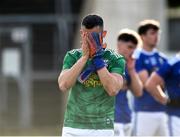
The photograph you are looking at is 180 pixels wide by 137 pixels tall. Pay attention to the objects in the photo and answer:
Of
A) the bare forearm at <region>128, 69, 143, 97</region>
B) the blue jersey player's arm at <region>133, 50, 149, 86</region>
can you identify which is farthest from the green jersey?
the blue jersey player's arm at <region>133, 50, 149, 86</region>

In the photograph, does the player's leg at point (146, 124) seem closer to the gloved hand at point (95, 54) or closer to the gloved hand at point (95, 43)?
the gloved hand at point (95, 54)

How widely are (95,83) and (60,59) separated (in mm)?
13705

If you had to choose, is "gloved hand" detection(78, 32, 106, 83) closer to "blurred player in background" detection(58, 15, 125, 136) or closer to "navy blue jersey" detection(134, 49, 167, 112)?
"blurred player in background" detection(58, 15, 125, 136)

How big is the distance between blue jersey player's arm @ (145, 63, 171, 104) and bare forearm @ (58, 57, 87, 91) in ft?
7.30

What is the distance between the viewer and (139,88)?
9.24m

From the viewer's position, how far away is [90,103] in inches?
266

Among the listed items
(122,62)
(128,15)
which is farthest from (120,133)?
(128,15)

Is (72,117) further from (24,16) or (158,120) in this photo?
(24,16)

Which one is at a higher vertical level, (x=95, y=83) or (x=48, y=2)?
Result: (x=48, y=2)

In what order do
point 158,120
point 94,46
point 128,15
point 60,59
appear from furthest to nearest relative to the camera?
point 60,59 → point 128,15 → point 158,120 → point 94,46

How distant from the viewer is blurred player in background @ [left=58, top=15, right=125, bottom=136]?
6.59m

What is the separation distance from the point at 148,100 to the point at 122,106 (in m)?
1.01

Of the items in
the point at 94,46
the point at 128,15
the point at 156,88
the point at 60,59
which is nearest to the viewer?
the point at 94,46

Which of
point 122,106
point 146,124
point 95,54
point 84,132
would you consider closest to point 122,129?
point 122,106
